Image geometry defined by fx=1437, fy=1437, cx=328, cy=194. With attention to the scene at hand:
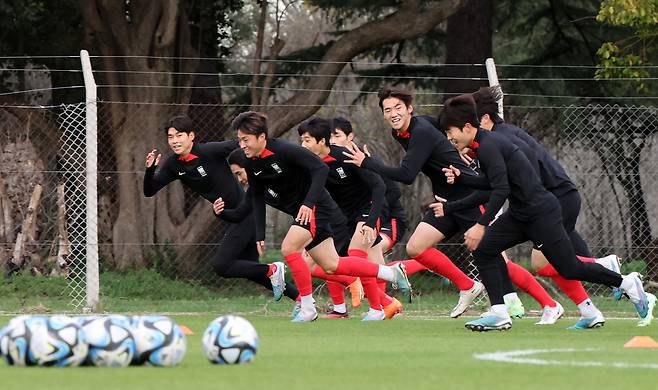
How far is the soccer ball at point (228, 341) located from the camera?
7.16 metres

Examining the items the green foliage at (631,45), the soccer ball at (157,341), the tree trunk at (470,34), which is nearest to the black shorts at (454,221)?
the green foliage at (631,45)

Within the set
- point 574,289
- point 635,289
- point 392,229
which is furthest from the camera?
point 392,229

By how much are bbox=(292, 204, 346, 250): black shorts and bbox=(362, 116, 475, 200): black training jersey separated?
882 mm

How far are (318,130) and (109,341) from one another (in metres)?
5.95

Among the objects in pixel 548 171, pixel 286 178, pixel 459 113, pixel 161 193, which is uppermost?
pixel 459 113

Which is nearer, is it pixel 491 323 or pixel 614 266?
pixel 491 323

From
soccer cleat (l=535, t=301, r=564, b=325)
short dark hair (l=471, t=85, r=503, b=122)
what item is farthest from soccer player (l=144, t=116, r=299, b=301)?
short dark hair (l=471, t=85, r=503, b=122)

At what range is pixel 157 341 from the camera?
22.9ft

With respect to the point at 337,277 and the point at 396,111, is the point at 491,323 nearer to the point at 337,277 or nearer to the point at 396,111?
the point at 396,111

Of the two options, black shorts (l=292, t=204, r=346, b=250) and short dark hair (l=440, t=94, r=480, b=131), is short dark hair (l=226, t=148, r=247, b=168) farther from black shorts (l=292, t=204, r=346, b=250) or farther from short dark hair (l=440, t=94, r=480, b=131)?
short dark hair (l=440, t=94, r=480, b=131)

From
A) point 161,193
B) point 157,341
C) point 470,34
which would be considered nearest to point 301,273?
point 157,341

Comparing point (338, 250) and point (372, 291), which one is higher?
point (338, 250)

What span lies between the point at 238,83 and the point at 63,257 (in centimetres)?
486

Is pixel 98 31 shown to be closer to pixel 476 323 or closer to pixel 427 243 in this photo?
pixel 427 243
